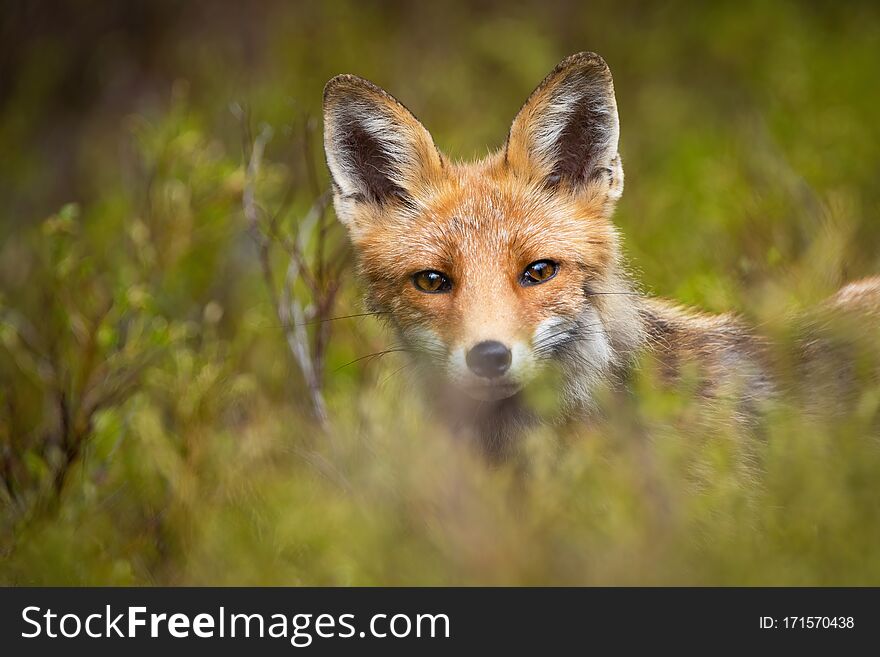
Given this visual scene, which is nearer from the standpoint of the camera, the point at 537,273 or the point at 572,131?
the point at 537,273

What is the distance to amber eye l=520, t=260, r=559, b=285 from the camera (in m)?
3.56

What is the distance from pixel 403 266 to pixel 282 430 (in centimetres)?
114

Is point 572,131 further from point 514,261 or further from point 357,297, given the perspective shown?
point 357,297

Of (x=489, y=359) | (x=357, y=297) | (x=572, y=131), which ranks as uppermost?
(x=572, y=131)

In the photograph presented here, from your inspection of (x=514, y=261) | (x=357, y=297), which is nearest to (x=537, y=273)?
(x=514, y=261)

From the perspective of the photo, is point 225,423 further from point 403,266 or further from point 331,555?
point 331,555

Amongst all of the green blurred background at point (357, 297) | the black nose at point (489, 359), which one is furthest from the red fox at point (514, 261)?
the green blurred background at point (357, 297)

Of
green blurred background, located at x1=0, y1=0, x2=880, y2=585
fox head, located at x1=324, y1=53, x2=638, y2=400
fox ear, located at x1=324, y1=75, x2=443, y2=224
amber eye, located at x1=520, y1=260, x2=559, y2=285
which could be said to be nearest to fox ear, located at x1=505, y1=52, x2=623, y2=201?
fox head, located at x1=324, y1=53, x2=638, y2=400

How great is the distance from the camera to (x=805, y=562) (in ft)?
8.29

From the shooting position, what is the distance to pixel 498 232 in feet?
11.9

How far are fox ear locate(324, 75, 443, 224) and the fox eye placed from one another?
0.55 meters

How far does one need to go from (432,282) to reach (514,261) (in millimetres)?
344

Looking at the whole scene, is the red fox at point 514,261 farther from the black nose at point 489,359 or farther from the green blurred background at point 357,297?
the green blurred background at point 357,297

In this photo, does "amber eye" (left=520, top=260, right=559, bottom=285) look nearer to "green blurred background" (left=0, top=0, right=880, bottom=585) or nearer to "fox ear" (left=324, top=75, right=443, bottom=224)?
"green blurred background" (left=0, top=0, right=880, bottom=585)
